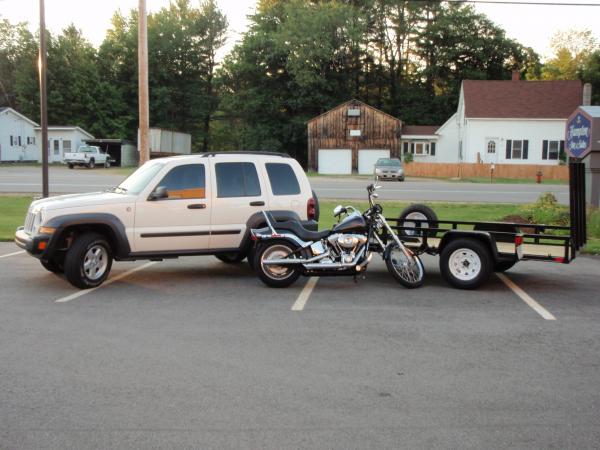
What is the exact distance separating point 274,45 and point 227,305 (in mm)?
61963

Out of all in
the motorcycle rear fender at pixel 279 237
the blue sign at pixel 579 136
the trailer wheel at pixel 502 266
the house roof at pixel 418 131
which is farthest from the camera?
the house roof at pixel 418 131

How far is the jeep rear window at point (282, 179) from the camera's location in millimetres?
10680

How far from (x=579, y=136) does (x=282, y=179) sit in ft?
33.7

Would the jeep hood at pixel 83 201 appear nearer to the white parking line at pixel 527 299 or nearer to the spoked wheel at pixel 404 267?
the spoked wheel at pixel 404 267

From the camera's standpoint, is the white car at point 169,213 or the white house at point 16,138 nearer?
the white car at point 169,213

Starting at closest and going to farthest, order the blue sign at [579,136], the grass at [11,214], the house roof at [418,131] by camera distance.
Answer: the grass at [11,214] < the blue sign at [579,136] < the house roof at [418,131]

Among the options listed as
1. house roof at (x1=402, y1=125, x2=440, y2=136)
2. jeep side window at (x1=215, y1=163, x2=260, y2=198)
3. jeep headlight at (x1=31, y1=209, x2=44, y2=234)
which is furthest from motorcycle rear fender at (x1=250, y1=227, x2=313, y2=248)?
house roof at (x1=402, y1=125, x2=440, y2=136)

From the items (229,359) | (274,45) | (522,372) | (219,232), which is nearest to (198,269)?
(219,232)

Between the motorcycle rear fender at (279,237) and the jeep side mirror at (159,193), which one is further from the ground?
the jeep side mirror at (159,193)

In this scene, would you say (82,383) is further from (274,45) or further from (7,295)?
(274,45)

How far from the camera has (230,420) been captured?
4691 mm

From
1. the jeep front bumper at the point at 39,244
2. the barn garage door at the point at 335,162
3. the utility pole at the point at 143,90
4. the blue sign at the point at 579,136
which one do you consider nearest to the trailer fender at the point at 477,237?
the jeep front bumper at the point at 39,244


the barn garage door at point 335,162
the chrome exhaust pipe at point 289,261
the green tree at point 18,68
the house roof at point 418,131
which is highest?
the green tree at point 18,68

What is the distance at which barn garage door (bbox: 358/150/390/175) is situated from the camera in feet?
194
